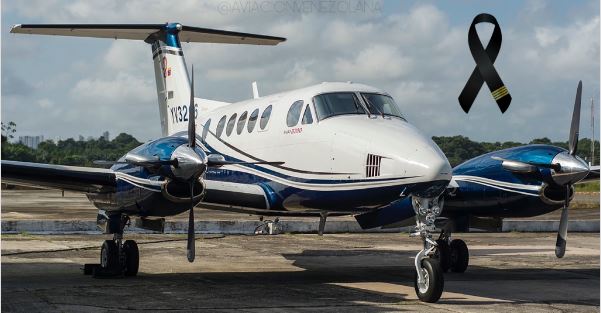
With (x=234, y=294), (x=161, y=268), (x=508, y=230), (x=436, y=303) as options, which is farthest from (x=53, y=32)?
(x=508, y=230)

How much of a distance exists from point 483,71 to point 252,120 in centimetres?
651

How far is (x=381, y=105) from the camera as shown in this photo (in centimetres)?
1339

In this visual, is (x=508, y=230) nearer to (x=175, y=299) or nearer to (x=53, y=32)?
(x=53, y=32)

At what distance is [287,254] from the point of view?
63.4 feet

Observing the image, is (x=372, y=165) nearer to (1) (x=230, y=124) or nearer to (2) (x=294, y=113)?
(2) (x=294, y=113)

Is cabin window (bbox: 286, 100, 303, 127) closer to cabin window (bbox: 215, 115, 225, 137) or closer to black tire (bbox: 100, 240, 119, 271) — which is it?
cabin window (bbox: 215, 115, 225, 137)

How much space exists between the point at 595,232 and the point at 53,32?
18.6 metres

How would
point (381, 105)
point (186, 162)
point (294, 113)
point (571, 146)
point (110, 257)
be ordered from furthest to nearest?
point (110, 257) < point (571, 146) < point (294, 113) < point (381, 105) < point (186, 162)

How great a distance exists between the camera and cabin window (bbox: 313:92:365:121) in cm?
1320

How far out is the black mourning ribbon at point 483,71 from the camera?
59.4 feet

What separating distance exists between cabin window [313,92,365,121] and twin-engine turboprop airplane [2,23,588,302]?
0.7 inches

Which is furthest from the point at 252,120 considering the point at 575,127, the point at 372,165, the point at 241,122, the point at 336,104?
the point at 575,127

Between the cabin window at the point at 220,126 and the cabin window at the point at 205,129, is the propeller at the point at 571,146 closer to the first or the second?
the cabin window at the point at 220,126

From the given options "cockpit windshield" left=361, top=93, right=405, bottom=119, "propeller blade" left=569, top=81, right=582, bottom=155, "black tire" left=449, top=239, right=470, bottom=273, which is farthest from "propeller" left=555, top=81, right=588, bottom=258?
"cockpit windshield" left=361, top=93, right=405, bottom=119
